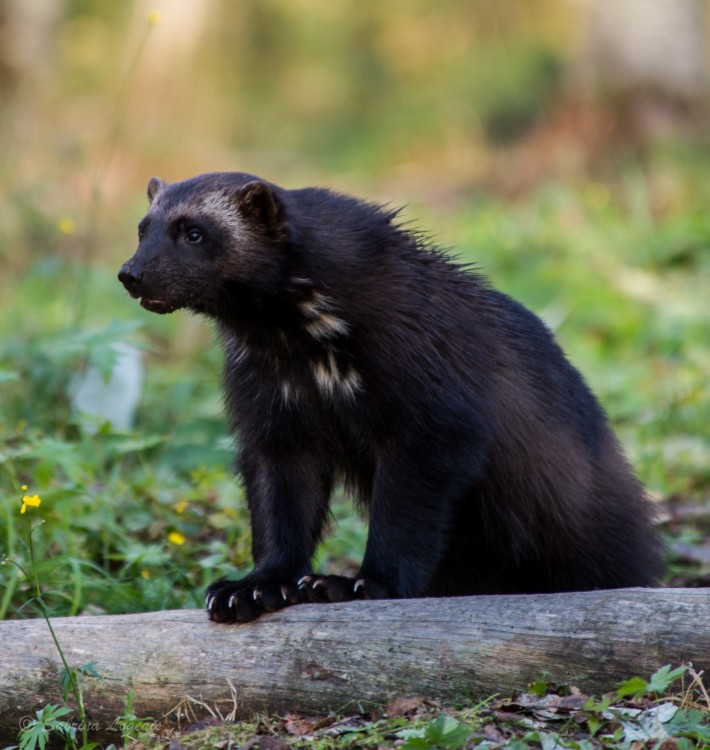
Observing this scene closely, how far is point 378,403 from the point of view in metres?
3.40

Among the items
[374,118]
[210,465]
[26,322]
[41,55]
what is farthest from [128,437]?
[374,118]

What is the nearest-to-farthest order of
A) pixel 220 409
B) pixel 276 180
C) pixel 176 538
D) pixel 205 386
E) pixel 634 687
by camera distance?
1. pixel 634 687
2. pixel 176 538
3. pixel 220 409
4. pixel 205 386
5. pixel 276 180

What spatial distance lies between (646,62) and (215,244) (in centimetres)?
865

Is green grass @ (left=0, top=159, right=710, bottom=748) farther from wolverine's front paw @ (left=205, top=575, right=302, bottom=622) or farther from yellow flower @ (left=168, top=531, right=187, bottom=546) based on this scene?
wolverine's front paw @ (left=205, top=575, right=302, bottom=622)

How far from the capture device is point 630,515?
12.9 feet

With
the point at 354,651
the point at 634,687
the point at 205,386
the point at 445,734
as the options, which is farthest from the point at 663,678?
the point at 205,386

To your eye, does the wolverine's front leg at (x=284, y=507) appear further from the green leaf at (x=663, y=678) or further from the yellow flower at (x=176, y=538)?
the green leaf at (x=663, y=678)

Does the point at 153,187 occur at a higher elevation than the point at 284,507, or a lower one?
higher

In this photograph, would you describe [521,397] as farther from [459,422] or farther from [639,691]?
[639,691]

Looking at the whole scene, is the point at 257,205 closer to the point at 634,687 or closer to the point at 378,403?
the point at 378,403

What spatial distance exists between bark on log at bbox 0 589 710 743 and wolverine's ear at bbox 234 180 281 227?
118cm

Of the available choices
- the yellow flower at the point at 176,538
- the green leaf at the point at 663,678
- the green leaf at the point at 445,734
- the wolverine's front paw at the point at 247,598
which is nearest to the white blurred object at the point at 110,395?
the yellow flower at the point at 176,538

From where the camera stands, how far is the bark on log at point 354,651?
109 inches

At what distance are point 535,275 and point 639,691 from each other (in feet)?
19.9
